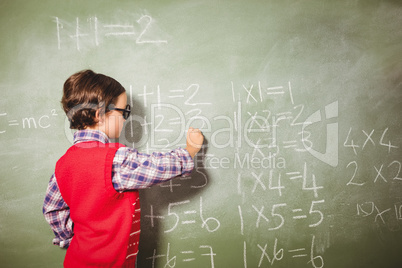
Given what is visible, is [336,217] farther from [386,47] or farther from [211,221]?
[386,47]

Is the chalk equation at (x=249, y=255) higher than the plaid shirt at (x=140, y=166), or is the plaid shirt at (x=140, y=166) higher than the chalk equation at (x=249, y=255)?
the plaid shirt at (x=140, y=166)

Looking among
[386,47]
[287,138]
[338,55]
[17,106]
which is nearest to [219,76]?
[287,138]

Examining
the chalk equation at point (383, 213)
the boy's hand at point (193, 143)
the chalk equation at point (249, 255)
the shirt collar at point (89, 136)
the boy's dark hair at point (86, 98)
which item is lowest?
the chalk equation at point (249, 255)

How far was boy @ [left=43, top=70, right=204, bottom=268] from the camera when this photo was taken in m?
0.77

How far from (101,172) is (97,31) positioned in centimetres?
88

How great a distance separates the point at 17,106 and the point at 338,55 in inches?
74.8

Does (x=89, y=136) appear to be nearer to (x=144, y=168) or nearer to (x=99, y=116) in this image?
(x=99, y=116)

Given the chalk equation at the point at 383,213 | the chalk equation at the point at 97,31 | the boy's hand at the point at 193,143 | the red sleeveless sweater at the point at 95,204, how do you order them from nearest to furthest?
the red sleeveless sweater at the point at 95,204
the boy's hand at the point at 193,143
the chalk equation at the point at 97,31
the chalk equation at the point at 383,213

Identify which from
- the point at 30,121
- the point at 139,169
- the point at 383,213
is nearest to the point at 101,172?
the point at 139,169

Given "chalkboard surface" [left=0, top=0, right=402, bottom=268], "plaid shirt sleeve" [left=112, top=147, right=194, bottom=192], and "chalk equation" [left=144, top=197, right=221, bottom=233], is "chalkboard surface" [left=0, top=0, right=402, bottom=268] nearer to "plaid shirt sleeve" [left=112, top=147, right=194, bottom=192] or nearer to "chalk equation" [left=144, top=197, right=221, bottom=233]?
"chalk equation" [left=144, top=197, right=221, bottom=233]

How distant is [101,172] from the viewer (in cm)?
75

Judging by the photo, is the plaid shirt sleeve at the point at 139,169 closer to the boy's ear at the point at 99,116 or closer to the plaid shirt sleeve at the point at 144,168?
the plaid shirt sleeve at the point at 144,168

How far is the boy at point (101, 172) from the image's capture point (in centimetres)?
77

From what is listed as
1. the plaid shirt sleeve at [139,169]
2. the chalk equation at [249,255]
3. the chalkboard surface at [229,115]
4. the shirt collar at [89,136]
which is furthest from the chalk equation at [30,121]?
the chalk equation at [249,255]
